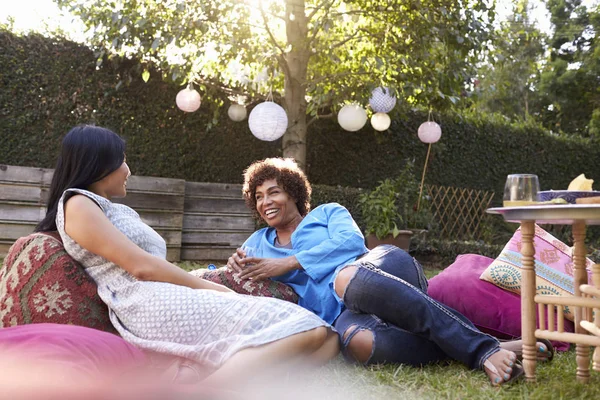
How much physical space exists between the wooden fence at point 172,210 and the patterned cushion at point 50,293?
4.17 metres

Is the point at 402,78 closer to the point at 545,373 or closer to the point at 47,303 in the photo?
the point at 545,373

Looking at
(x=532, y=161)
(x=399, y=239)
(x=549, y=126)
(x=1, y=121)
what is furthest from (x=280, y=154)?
(x=549, y=126)

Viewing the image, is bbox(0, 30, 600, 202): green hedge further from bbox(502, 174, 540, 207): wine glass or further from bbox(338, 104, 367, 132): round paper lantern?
bbox(502, 174, 540, 207): wine glass

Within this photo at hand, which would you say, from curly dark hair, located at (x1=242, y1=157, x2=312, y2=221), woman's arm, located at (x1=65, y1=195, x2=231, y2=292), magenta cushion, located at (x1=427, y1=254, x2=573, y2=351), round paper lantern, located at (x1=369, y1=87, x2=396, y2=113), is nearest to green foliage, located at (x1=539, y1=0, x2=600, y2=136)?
round paper lantern, located at (x1=369, y1=87, x2=396, y2=113)

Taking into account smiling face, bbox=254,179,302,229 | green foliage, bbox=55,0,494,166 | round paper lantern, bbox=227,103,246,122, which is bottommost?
smiling face, bbox=254,179,302,229

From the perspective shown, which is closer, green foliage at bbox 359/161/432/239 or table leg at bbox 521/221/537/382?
table leg at bbox 521/221/537/382

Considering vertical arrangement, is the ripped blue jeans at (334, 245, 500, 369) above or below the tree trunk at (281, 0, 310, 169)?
below

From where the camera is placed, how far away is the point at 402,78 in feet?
22.6

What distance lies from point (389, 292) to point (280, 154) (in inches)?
234

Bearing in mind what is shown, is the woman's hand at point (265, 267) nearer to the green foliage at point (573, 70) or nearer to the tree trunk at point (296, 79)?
the tree trunk at point (296, 79)

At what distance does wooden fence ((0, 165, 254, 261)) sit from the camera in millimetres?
5918

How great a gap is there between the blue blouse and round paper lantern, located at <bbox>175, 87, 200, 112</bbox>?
13.6 ft

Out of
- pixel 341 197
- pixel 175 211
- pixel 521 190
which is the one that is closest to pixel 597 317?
pixel 521 190

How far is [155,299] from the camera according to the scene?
195 centimetres
